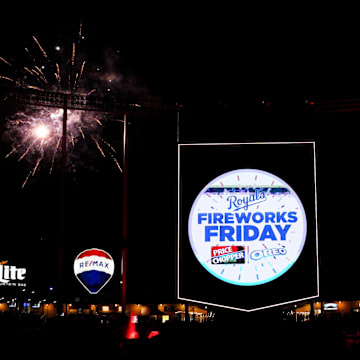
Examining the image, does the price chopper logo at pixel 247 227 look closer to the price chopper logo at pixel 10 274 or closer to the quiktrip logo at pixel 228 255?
the quiktrip logo at pixel 228 255

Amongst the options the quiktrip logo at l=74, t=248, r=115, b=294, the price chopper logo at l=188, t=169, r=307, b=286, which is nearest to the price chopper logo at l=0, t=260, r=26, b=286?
the quiktrip logo at l=74, t=248, r=115, b=294

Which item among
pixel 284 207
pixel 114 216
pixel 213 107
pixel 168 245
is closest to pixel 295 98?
pixel 213 107

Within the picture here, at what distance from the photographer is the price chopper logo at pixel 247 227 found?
8.71 metres

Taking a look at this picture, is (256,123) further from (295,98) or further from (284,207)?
(284,207)

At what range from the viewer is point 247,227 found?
8.91 m

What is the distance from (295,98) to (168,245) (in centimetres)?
997

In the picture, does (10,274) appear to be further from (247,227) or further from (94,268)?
(247,227)

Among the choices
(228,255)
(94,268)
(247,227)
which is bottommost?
(94,268)

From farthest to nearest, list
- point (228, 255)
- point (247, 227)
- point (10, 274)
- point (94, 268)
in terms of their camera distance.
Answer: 1. point (10, 274)
2. point (94, 268)
3. point (247, 227)
4. point (228, 255)

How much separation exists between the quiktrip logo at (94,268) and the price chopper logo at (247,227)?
4393 mm

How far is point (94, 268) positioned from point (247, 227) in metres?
5.03

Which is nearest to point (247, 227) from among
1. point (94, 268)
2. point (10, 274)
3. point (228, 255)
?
point (228, 255)

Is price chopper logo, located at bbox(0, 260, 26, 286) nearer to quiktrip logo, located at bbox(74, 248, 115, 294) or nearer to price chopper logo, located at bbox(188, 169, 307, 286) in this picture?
quiktrip logo, located at bbox(74, 248, 115, 294)

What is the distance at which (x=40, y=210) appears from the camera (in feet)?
88.1
